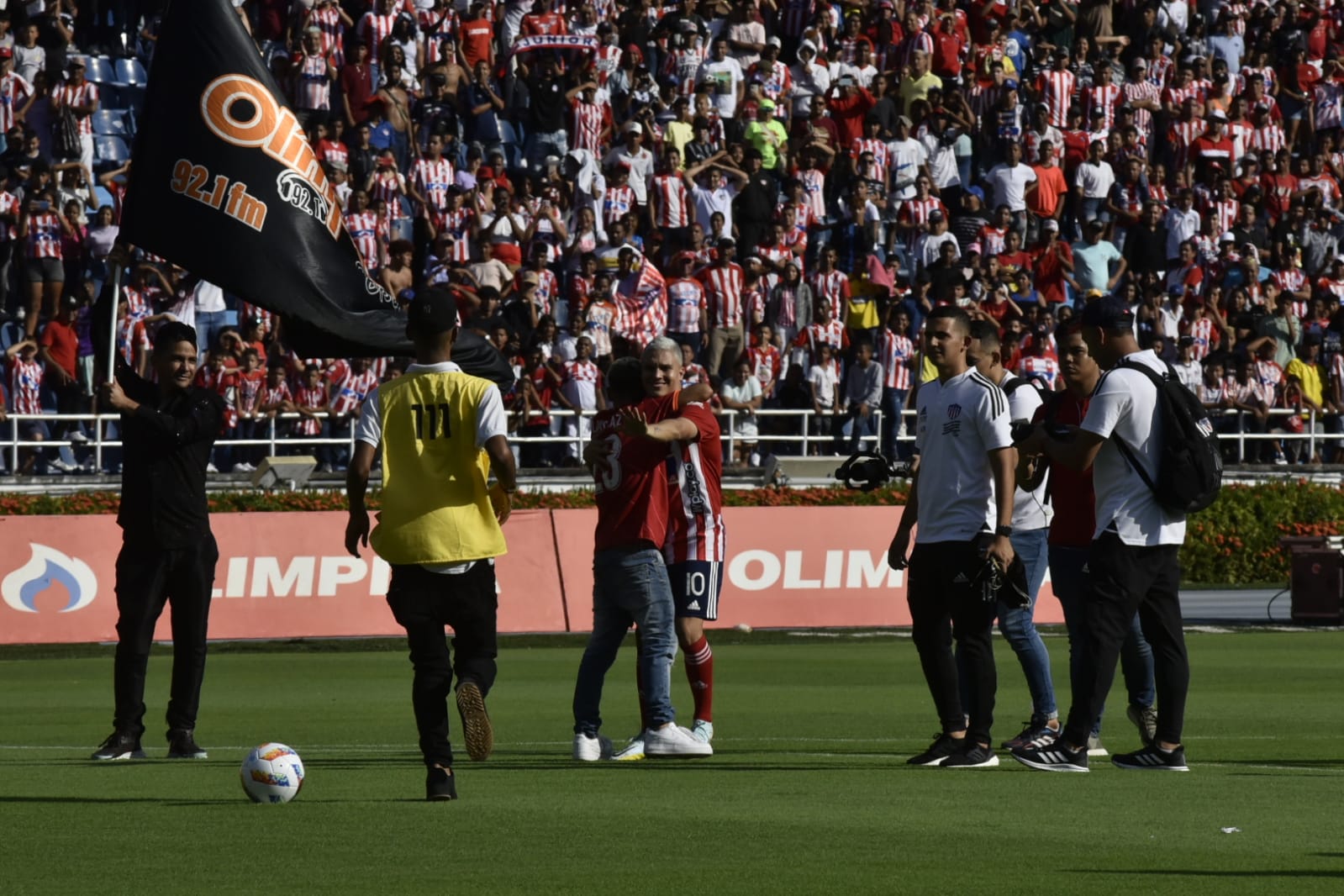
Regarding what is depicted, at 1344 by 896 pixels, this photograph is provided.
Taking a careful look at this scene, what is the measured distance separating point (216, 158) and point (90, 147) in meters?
15.5

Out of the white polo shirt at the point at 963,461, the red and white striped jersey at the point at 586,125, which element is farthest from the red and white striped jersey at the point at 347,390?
the white polo shirt at the point at 963,461

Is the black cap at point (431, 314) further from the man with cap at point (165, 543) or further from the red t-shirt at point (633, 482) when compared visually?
the man with cap at point (165, 543)

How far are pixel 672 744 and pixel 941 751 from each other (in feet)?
4.60

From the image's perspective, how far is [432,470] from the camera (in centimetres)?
957

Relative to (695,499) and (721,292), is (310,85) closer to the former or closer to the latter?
(721,292)

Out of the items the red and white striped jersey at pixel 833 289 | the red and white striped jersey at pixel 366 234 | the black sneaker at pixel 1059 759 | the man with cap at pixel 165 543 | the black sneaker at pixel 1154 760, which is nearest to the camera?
the black sneaker at pixel 1059 759

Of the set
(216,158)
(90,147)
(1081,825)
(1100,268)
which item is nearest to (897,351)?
(1100,268)

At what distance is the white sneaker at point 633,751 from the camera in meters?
11.9

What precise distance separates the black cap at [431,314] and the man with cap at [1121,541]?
9.43ft

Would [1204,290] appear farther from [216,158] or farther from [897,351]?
[216,158]

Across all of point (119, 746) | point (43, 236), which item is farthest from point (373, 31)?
point (119, 746)

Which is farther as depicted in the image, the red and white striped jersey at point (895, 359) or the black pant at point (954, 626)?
the red and white striped jersey at point (895, 359)

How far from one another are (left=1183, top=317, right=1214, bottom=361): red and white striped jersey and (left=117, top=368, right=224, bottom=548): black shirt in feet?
77.2

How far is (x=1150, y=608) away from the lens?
10.8m
